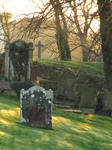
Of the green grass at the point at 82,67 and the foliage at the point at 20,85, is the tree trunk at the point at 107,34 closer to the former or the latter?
the foliage at the point at 20,85

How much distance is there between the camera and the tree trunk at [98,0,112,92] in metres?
14.5

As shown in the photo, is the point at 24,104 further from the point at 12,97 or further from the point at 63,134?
the point at 12,97

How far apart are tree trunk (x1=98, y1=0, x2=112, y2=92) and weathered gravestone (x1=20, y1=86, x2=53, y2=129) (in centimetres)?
650

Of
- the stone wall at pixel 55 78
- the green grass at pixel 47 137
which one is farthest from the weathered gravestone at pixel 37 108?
the stone wall at pixel 55 78

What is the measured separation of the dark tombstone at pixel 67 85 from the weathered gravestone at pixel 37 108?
8127mm

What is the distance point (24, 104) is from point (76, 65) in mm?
14109

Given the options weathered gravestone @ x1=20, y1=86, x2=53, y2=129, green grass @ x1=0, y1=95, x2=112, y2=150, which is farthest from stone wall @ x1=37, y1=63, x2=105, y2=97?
weathered gravestone @ x1=20, y1=86, x2=53, y2=129

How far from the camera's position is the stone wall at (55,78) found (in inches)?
770

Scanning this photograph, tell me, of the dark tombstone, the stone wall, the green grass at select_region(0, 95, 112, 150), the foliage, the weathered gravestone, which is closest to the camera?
the green grass at select_region(0, 95, 112, 150)

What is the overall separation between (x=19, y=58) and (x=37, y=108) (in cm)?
711

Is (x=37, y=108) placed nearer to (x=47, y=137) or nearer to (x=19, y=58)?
(x=47, y=137)

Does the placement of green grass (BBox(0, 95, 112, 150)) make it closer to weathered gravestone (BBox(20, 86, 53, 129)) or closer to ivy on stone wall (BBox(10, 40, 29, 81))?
weathered gravestone (BBox(20, 86, 53, 129))

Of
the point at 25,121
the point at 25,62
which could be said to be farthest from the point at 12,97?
the point at 25,121

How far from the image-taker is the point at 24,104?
8906mm
